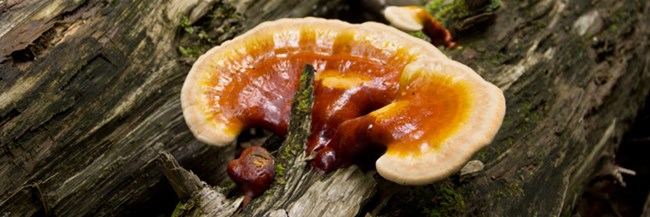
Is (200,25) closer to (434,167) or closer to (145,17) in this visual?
(145,17)

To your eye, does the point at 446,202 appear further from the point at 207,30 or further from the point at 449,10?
the point at 207,30

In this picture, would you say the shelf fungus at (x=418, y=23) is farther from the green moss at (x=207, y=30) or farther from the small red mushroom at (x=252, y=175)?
the small red mushroom at (x=252, y=175)

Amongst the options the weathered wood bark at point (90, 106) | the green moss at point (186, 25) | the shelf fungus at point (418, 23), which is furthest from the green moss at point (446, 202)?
the green moss at point (186, 25)

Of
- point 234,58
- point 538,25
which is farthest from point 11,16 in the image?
point 538,25

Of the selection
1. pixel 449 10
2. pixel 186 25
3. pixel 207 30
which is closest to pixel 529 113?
pixel 449 10

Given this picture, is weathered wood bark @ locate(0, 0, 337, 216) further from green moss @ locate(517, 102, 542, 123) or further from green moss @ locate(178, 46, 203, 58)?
green moss @ locate(517, 102, 542, 123)

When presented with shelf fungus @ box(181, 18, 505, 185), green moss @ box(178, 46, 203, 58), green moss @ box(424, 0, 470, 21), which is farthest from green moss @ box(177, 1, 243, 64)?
green moss @ box(424, 0, 470, 21)

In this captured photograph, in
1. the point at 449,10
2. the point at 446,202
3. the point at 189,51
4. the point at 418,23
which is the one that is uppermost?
the point at 189,51
